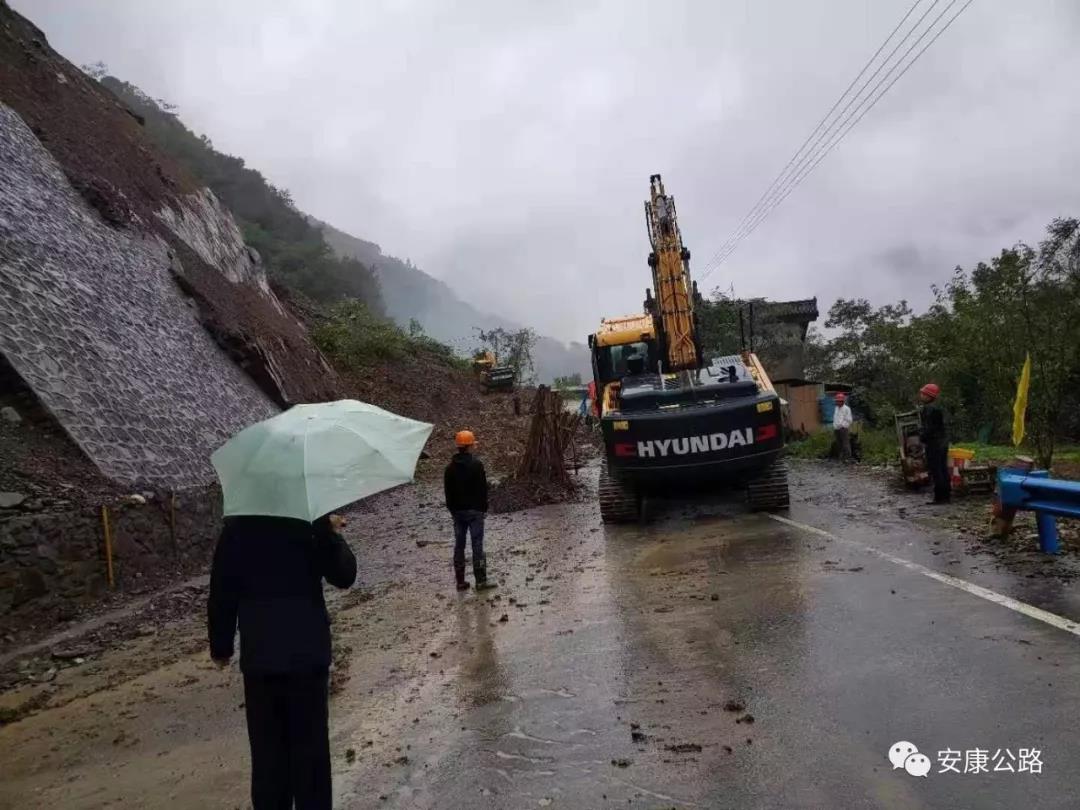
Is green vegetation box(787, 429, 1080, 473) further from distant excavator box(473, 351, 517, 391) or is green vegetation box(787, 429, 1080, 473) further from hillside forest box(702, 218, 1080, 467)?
distant excavator box(473, 351, 517, 391)

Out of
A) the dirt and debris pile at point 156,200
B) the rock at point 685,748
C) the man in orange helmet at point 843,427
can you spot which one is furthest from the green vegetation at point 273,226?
the rock at point 685,748

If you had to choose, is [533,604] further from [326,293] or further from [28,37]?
[326,293]

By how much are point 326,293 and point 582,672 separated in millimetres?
47593

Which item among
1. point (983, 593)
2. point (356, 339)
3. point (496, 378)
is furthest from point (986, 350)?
point (496, 378)

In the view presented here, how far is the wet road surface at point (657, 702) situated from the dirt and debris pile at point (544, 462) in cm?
701

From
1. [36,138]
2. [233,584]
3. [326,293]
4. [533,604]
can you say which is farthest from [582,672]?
[326,293]

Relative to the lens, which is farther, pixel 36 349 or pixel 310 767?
pixel 36 349

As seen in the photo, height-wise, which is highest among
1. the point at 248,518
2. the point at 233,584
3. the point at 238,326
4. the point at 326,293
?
the point at 326,293

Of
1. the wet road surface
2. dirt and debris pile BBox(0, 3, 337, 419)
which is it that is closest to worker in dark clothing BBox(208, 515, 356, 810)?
the wet road surface

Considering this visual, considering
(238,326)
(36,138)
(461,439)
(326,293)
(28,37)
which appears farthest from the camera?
(326,293)

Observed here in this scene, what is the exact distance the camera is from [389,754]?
4461 mm

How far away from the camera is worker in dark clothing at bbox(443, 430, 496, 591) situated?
8.29 m

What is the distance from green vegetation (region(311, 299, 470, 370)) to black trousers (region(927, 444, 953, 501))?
21.3 m

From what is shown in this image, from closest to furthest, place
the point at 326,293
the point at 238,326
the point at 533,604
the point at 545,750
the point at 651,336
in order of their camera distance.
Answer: the point at 545,750
the point at 533,604
the point at 651,336
the point at 238,326
the point at 326,293
